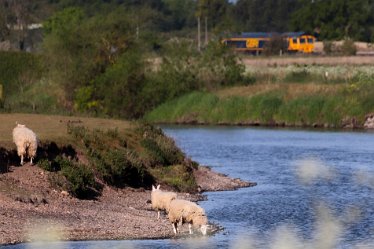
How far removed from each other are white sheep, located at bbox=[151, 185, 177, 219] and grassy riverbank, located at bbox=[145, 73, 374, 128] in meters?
38.3

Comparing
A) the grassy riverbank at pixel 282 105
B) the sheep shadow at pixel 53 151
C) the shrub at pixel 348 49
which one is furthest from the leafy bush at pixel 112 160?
the shrub at pixel 348 49

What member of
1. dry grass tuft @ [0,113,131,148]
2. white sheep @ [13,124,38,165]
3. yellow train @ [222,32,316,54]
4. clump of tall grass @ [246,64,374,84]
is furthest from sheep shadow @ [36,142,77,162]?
yellow train @ [222,32,316,54]

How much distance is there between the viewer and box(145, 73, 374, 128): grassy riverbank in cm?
6750

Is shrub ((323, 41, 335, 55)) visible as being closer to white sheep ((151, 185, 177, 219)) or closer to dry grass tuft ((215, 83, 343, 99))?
dry grass tuft ((215, 83, 343, 99))

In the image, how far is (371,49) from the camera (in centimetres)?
11431

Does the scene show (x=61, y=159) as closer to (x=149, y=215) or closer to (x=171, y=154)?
(x=149, y=215)

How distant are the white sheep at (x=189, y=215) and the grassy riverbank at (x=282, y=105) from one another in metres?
41.0

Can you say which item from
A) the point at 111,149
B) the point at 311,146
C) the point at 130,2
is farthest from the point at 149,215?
the point at 130,2

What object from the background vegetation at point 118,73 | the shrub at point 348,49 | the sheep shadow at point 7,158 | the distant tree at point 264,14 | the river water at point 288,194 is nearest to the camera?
the river water at point 288,194

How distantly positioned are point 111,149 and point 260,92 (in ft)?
124

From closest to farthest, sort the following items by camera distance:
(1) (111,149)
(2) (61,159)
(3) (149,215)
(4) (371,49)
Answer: (3) (149,215) < (2) (61,159) < (1) (111,149) < (4) (371,49)

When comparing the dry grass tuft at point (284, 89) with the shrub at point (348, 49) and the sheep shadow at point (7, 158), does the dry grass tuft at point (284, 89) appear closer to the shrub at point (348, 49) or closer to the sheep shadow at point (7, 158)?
the shrub at point (348, 49)

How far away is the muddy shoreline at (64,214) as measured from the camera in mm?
25531

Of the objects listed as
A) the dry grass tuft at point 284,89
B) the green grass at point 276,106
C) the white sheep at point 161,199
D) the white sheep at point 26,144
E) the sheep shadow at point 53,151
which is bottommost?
the green grass at point 276,106
